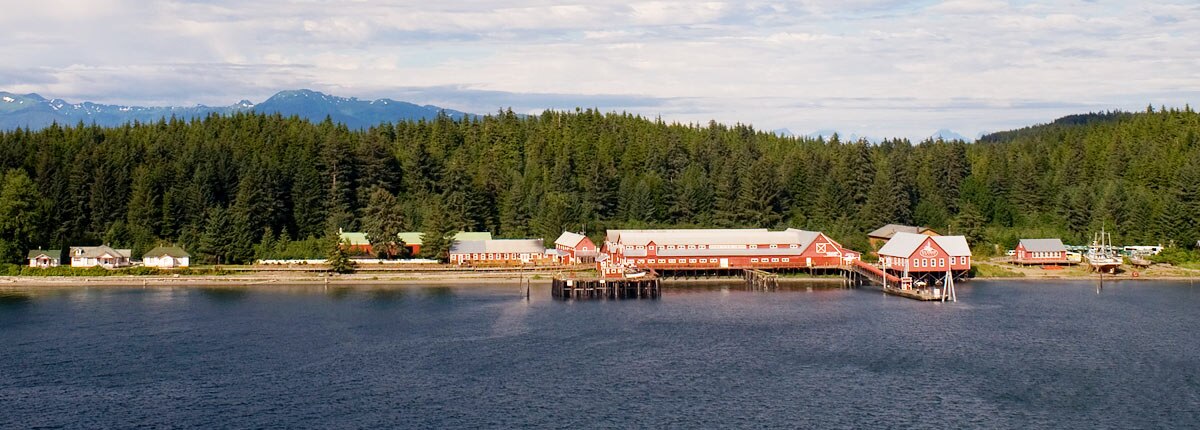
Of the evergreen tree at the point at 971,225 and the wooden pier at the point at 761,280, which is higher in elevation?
the evergreen tree at the point at 971,225

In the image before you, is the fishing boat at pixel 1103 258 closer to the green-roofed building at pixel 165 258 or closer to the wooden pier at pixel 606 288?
the wooden pier at pixel 606 288

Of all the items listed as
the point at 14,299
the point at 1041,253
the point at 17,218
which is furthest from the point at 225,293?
the point at 1041,253

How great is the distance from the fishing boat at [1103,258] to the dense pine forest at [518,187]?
4.39m

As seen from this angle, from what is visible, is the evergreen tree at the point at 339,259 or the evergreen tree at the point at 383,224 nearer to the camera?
the evergreen tree at the point at 339,259

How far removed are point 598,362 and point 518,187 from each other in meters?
52.0

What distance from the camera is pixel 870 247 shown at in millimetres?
90438

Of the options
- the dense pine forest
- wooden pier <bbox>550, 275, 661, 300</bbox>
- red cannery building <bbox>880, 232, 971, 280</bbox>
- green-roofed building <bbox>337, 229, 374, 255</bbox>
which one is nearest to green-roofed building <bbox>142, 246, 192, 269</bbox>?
the dense pine forest

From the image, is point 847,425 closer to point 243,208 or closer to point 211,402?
point 211,402

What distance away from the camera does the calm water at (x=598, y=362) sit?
37062 millimetres

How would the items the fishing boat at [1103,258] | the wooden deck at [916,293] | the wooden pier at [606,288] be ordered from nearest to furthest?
the wooden deck at [916,293], the wooden pier at [606,288], the fishing boat at [1103,258]

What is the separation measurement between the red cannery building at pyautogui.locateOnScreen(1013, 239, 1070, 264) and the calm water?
17.1 meters

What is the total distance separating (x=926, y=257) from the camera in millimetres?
75625

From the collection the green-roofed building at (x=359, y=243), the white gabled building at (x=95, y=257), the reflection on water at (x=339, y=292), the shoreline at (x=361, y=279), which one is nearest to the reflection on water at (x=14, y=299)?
the shoreline at (x=361, y=279)

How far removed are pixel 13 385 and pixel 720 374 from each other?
28.5 meters
